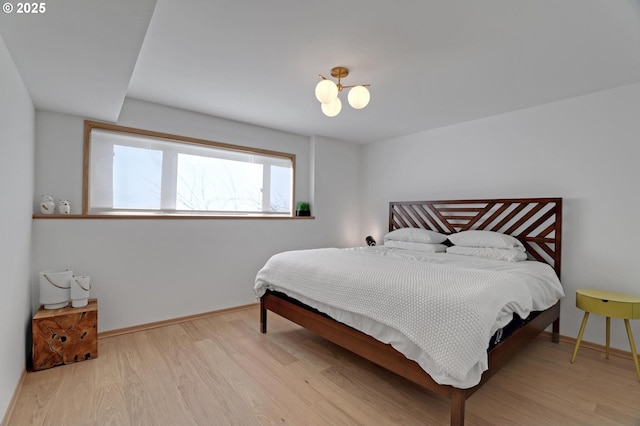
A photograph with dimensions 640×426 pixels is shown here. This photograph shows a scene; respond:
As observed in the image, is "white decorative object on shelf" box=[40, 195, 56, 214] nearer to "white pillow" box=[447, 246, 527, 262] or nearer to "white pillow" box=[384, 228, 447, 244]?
"white pillow" box=[384, 228, 447, 244]

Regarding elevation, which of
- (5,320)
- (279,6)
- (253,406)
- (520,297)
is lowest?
(253,406)

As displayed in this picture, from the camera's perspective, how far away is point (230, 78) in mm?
2615

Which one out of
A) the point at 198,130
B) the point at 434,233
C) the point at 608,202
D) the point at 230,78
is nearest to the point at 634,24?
the point at 608,202

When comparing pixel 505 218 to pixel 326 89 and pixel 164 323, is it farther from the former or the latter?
pixel 164 323

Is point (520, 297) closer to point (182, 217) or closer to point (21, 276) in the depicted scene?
point (182, 217)

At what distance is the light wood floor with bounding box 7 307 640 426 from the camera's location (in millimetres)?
1774

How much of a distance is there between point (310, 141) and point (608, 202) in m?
3.51

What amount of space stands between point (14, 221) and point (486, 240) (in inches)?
155

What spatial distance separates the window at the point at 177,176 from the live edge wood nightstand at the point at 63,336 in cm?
102

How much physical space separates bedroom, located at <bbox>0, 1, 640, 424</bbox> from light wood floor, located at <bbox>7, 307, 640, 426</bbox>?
1.24 ft

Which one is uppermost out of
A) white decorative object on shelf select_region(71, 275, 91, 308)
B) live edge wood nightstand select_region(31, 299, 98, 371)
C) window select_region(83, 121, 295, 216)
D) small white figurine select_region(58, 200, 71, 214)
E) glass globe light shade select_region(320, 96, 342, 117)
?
glass globe light shade select_region(320, 96, 342, 117)

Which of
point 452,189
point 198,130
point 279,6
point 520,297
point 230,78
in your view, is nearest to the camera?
point 279,6

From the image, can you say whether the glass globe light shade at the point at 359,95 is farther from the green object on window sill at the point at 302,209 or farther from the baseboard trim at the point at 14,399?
the baseboard trim at the point at 14,399

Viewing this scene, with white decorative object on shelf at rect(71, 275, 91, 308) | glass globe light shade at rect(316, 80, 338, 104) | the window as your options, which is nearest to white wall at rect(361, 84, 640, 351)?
glass globe light shade at rect(316, 80, 338, 104)
